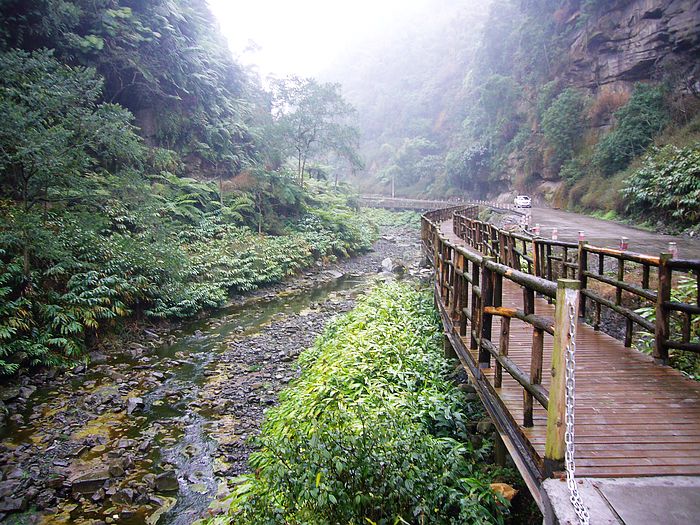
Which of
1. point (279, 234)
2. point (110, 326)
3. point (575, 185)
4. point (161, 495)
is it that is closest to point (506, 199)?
point (575, 185)

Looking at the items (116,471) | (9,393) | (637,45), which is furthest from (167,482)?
(637,45)

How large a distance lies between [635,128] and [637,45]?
6988 millimetres

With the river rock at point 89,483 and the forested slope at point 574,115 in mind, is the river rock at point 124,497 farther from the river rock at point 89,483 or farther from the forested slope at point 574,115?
the forested slope at point 574,115

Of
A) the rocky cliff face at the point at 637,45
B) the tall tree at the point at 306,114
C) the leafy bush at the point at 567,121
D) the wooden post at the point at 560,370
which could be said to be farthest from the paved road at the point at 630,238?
the tall tree at the point at 306,114

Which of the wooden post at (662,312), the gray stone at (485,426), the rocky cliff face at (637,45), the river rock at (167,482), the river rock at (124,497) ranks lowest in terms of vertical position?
the river rock at (167,482)

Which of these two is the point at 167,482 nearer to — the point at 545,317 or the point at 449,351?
the point at 449,351

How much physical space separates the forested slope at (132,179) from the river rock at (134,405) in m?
2.45

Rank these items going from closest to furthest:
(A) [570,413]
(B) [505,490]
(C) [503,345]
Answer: (A) [570,413] → (B) [505,490] → (C) [503,345]

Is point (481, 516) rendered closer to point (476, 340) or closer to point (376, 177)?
point (476, 340)

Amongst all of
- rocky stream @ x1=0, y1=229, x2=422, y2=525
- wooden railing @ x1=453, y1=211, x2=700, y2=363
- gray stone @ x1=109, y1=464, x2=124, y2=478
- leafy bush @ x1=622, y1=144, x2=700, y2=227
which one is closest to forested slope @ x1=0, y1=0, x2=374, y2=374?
rocky stream @ x1=0, y1=229, x2=422, y2=525

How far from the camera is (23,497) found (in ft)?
16.6

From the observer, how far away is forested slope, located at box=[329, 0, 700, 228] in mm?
20281

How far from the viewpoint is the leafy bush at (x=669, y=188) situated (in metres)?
14.5

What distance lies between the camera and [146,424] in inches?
273
